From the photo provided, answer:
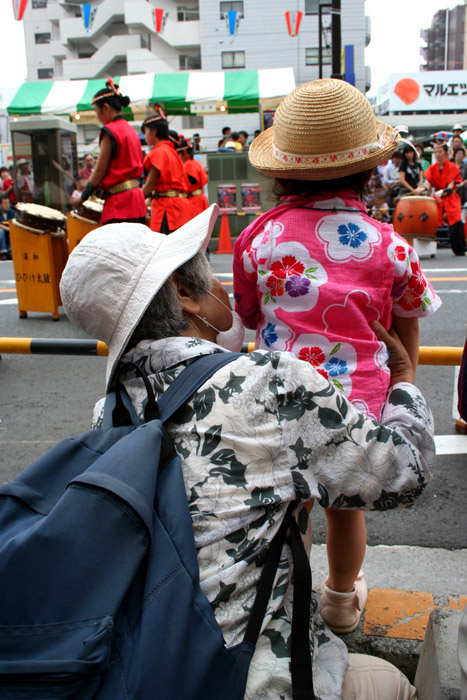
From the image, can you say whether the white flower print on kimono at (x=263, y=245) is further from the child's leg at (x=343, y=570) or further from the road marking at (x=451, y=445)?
the road marking at (x=451, y=445)

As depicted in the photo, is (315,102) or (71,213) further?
(71,213)

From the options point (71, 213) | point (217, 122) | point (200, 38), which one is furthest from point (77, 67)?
point (71, 213)

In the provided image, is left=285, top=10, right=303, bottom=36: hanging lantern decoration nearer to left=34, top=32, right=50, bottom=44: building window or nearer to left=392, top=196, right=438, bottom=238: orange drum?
left=392, top=196, right=438, bottom=238: orange drum

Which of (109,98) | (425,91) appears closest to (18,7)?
(109,98)

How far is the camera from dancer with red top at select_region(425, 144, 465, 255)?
11.3m

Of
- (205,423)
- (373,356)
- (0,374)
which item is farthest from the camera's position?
(0,374)

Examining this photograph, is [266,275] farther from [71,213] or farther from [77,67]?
[77,67]

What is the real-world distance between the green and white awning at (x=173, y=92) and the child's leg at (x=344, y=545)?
58.2 feet

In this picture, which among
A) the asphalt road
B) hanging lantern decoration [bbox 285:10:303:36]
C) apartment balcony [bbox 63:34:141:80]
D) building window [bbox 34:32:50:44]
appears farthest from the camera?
building window [bbox 34:32:50:44]

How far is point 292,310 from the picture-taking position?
5.47 feet

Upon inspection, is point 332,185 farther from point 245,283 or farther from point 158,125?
point 158,125

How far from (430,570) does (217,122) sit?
40.7 meters

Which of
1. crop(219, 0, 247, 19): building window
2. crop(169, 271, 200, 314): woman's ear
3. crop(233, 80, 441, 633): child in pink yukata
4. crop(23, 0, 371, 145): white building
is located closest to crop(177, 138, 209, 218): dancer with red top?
crop(233, 80, 441, 633): child in pink yukata

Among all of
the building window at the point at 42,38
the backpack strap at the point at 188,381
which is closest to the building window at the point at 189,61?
the building window at the point at 42,38
